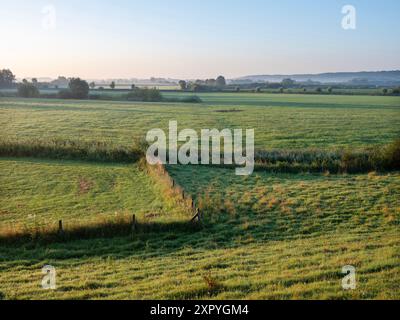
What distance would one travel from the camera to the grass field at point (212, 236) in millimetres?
10656

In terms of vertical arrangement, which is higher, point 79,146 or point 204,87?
point 204,87

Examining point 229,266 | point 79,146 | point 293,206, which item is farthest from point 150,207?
point 79,146

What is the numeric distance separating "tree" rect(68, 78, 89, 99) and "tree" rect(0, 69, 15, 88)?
3904 cm

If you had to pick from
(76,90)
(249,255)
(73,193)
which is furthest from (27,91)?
(249,255)

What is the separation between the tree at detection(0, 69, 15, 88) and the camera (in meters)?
130

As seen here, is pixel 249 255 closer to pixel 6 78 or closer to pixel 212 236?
pixel 212 236

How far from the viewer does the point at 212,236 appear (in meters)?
17.4

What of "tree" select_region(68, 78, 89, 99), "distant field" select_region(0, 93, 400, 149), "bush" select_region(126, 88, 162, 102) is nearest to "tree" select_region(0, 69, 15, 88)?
"tree" select_region(68, 78, 89, 99)

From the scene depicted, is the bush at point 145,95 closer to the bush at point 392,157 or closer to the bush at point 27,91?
the bush at point 27,91

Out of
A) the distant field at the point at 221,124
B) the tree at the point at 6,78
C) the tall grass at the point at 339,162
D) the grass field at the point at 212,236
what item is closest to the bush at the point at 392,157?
the tall grass at the point at 339,162

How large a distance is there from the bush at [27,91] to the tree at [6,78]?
2691cm

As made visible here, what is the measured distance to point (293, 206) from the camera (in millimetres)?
21844

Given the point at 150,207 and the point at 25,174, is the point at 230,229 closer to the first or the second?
the point at 150,207
